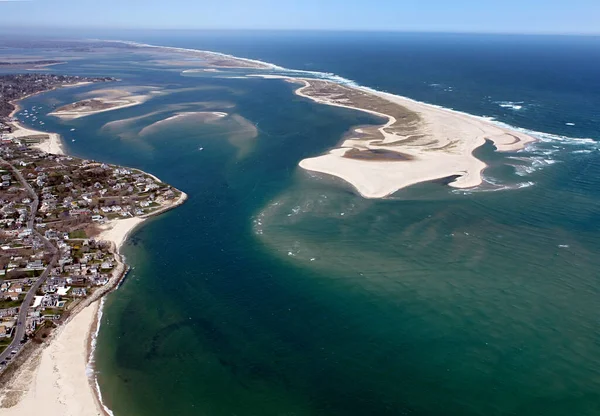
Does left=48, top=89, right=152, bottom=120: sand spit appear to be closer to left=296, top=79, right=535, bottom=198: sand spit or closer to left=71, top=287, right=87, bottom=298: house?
left=296, top=79, right=535, bottom=198: sand spit

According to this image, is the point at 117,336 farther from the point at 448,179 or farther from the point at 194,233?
the point at 448,179

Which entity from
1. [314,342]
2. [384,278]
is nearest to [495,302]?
[384,278]

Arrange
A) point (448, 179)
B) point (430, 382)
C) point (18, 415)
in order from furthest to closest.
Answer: point (448, 179), point (430, 382), point (18, 415)

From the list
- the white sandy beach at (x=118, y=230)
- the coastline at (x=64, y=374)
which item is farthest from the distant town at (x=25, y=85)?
the coastline at (x=64, y=374)

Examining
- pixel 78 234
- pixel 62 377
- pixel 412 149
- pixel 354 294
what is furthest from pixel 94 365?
pixel 412 149

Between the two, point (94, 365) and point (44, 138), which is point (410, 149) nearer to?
point (94, 365)

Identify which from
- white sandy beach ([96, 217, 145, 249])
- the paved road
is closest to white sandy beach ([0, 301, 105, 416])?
the paved road

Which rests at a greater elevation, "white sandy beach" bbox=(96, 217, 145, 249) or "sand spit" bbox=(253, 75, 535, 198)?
"sand spit" bbox=(253, 75, 535, 198)
